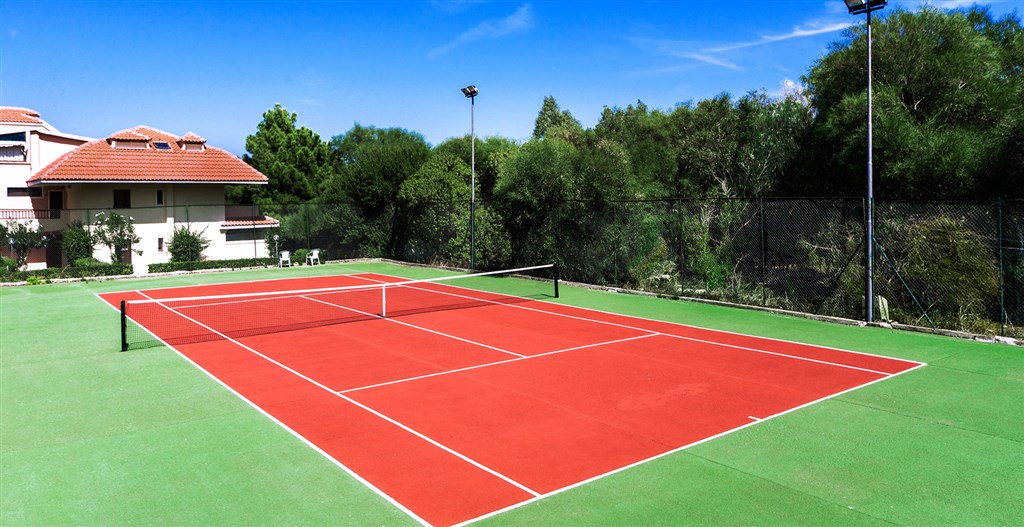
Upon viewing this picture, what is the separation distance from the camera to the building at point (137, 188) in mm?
31203

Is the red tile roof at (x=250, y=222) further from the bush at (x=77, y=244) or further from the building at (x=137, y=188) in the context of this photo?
the bush at (x=77, y=244)

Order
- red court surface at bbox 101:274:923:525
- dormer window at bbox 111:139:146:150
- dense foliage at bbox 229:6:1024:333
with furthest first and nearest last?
dormer window at bbox 111:139:146:150 < dense foliage at bbox 229:6:1024:333 < red court surface at bbox 101:274:923:525

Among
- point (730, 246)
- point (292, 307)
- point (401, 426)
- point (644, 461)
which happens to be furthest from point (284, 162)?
point (644, 461)

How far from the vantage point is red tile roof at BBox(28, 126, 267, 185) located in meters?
31.6

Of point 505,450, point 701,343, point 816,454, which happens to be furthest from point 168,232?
point 816,454

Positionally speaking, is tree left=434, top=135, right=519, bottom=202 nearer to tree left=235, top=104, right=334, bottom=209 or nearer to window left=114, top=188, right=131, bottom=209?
tree left=235, top=104, right=334, bottom=209

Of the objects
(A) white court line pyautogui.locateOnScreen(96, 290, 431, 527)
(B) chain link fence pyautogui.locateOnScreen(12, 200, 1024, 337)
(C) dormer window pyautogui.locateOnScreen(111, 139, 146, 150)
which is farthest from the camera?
(C) dormer window pyautogui.locateOnScreen(111, 139, 146, 150)

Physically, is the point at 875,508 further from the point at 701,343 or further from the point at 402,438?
the point at 701,343

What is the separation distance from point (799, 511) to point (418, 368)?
696cm

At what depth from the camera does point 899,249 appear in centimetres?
1576

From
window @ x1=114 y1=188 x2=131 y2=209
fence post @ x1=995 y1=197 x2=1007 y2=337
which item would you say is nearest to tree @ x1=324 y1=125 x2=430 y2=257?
window @ x1=114 y1=188 x2=131 y2=209

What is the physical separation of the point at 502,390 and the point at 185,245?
24975 millimetres

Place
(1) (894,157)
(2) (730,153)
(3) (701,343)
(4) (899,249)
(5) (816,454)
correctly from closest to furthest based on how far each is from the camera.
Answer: (5) (816,454)
(3) (701,343)
(4) (899,249)
(1) (894,157)
(2) (730,153)

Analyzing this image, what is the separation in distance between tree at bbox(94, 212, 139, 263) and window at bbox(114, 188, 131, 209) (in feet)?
12.0
